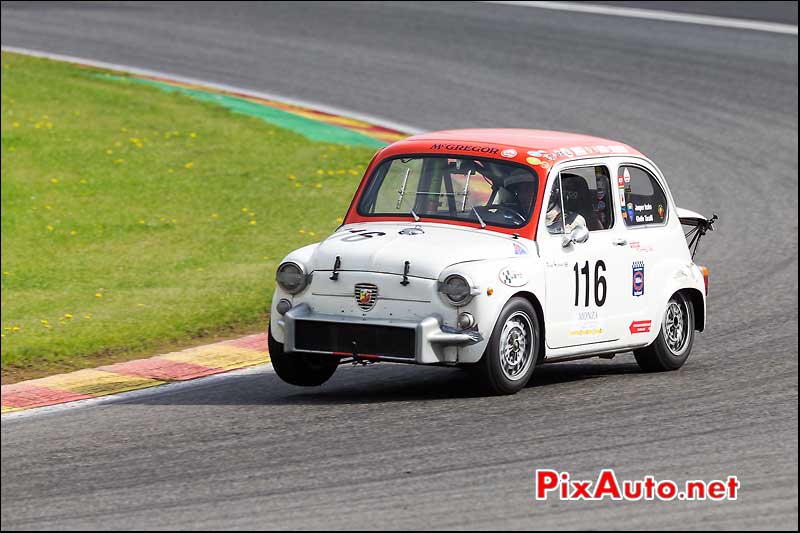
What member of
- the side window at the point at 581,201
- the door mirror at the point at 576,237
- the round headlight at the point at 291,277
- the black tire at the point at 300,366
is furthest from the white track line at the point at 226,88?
the round headlight at the point at 291,277

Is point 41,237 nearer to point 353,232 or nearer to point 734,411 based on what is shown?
point 353,232

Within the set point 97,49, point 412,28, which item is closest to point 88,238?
point 97,49

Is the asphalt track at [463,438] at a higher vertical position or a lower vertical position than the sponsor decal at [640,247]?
lower

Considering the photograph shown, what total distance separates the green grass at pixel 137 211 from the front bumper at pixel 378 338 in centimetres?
218

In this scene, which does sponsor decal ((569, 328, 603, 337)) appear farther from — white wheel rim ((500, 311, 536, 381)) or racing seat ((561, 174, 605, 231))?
racing seat ((561, 174, 605, 231))

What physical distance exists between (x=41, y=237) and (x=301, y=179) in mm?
3957

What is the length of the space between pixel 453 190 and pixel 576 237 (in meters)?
0.91

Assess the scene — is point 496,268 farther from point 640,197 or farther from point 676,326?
point 676,326

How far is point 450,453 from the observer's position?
24.4 ft

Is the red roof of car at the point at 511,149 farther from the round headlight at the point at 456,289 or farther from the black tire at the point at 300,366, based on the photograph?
the black tire at the point at 300,366

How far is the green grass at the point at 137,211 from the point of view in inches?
452

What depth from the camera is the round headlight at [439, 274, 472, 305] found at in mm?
8625

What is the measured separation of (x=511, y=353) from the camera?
29.4ft

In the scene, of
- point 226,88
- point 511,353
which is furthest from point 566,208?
point 226,88
